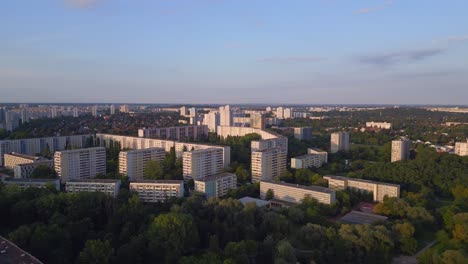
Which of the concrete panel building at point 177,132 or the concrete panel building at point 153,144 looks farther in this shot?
the concrete panel building at point 177,132

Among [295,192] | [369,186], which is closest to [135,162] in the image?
[295,192]

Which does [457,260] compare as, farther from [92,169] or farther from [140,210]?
[92,169]

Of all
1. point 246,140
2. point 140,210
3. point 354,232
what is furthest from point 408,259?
point 246,140

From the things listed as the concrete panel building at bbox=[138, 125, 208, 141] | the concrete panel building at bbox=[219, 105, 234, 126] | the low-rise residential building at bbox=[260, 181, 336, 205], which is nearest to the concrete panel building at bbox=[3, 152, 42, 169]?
the concrete panel building at bbox=[138, 125, 208, 141]

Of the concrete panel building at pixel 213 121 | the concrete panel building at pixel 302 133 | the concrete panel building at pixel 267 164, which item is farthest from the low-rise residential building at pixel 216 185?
the concrete panel building at pixel 213 121

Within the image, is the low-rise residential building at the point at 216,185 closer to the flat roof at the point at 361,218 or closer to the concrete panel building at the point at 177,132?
the flat roof at the point at 361,218

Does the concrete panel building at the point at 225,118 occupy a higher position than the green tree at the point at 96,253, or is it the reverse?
the concrete panel building at the point at 225,118

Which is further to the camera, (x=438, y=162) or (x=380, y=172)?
(x=438, y=162)
